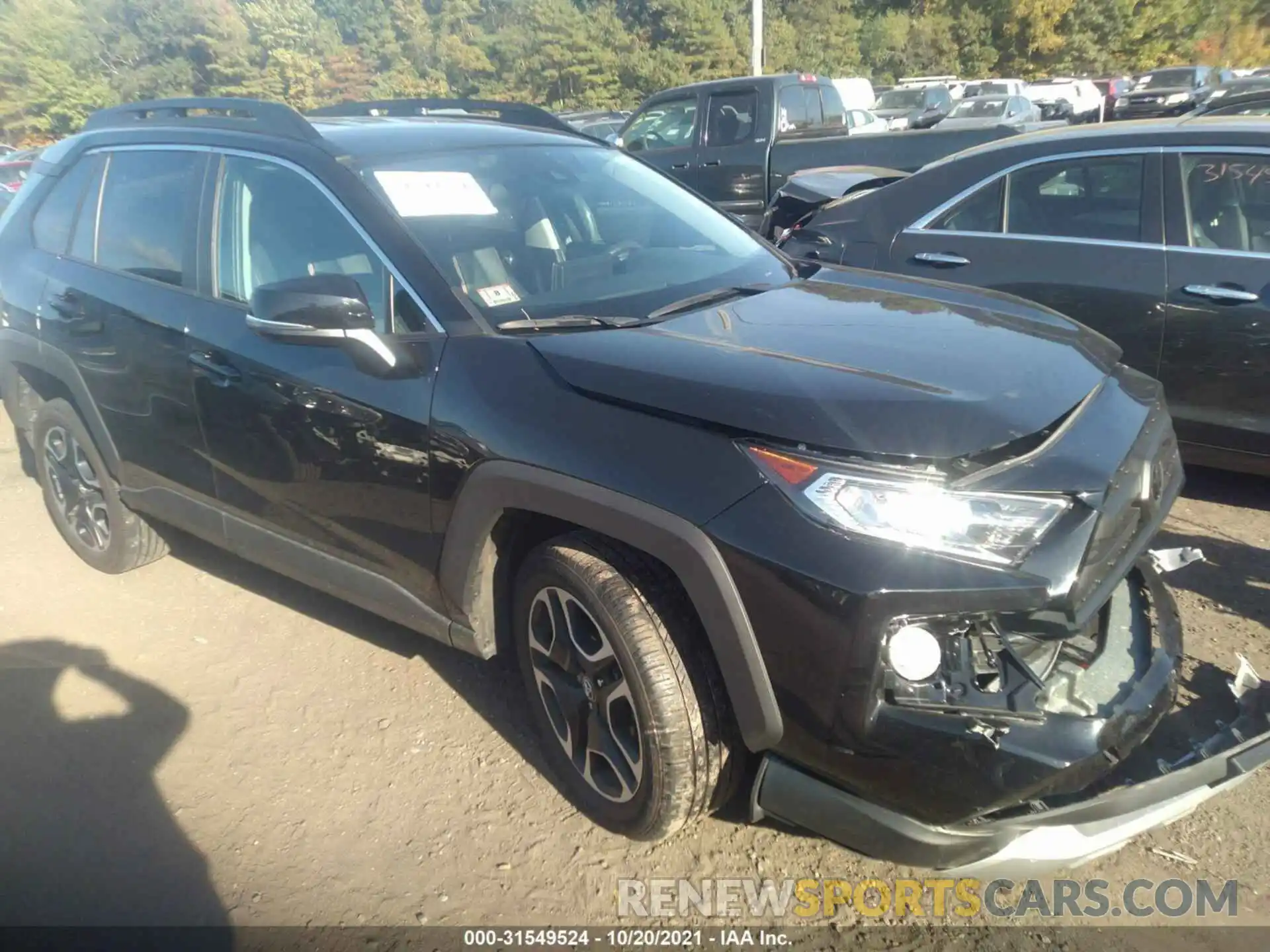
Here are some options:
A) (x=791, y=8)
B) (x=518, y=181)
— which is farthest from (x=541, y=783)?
(x=791, y=8)

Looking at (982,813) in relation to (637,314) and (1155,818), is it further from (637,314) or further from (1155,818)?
(637,314)

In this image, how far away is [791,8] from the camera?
148 ft

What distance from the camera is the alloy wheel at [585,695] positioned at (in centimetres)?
242

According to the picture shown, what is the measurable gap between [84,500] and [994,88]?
25034 mm

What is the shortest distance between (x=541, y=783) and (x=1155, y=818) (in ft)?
5.29

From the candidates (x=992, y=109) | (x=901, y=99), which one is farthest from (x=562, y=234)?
(x=901, y=99)

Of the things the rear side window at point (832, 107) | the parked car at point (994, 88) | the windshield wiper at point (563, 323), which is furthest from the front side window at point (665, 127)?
the parked car at point (994, 88)

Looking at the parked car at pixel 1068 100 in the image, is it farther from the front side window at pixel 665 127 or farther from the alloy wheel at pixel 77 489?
the alloy wheel at pixel 77 489

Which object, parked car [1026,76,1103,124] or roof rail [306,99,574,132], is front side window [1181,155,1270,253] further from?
parked car [1026,76,1103,124]

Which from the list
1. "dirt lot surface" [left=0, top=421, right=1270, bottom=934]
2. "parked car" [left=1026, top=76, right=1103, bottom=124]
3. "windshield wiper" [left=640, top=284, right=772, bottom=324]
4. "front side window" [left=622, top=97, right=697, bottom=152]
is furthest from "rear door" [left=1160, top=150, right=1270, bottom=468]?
"parked car" [left=1026, top=76, right=1103, bottom=124]

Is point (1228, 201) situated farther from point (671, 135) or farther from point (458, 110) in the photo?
point (671, 135)

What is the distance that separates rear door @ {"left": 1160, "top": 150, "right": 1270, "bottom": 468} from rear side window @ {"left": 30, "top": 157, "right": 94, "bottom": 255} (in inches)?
180

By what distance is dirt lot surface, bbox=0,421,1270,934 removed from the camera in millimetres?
2504

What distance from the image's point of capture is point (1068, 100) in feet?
72.5
